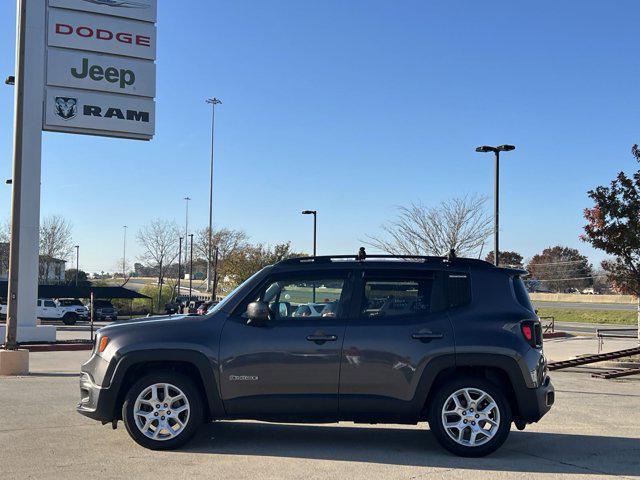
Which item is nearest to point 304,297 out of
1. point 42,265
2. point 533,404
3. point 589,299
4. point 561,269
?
point 533,404

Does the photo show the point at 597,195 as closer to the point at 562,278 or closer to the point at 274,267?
the point at 274,267

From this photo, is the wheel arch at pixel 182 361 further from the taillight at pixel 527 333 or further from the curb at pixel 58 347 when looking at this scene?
the curb at pixel 58 347

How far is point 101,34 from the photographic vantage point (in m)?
20.6

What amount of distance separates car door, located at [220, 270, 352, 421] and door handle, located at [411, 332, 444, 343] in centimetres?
68

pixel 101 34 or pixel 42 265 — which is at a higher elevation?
pixel 101 34

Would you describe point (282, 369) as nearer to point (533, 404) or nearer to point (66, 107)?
point (533, 404)

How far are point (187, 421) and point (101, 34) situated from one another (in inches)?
667

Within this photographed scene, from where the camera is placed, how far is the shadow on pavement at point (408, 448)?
6.23 meters

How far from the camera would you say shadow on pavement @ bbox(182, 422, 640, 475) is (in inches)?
245

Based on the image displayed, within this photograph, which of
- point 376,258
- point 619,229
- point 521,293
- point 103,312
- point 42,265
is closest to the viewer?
point 521,293

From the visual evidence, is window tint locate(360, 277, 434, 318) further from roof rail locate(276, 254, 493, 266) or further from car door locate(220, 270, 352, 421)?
car door locate(220, 270, 352, 421)

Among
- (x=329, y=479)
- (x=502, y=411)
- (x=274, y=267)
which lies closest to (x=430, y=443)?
(x=502, y=411)

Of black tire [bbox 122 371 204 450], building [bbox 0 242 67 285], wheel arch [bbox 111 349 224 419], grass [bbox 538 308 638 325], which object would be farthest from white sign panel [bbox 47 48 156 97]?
building [bbox 0 242 67 285]

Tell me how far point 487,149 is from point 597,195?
22.7 ft
